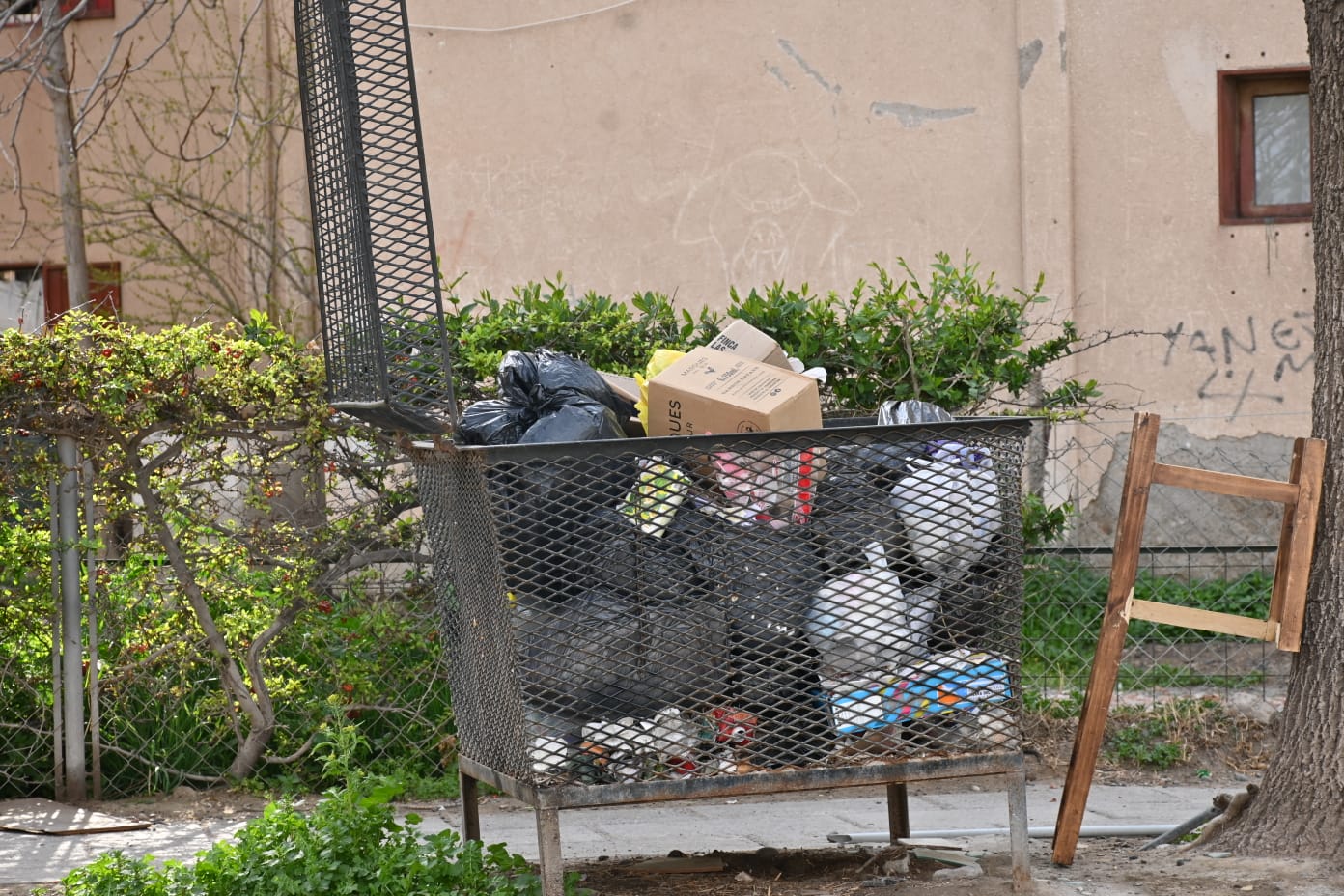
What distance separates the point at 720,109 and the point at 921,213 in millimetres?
1390

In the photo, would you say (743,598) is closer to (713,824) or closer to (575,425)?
(575,425)

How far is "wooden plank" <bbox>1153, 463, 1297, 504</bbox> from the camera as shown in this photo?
11.5 feet

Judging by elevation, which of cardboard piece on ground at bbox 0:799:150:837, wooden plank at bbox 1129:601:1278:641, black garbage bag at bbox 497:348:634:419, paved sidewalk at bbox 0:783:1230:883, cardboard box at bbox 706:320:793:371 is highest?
cardboard box at bbox 706:320:793:371

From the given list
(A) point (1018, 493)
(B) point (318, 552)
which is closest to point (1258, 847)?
(A) point (1018, 493)

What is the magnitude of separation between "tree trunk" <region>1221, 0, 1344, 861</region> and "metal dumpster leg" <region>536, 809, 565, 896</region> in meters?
1.75

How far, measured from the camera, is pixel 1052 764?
213 inches

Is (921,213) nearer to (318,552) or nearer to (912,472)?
(318,552)

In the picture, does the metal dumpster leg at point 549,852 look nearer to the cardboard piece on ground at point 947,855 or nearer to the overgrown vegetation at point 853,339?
the cardboard piece on ground at point 947,855

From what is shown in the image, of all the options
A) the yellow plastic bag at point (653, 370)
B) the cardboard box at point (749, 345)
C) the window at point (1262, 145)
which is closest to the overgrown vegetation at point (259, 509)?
the cardboard box at point (749, 345)

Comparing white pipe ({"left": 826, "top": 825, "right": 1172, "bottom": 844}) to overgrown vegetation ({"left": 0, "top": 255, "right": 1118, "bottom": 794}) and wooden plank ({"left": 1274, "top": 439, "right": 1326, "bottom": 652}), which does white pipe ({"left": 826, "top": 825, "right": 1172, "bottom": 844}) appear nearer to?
wooden plank ({"left": 1274, "top": 439, "right": 1326, "bottom": 652})

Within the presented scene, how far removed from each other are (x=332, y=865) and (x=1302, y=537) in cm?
242

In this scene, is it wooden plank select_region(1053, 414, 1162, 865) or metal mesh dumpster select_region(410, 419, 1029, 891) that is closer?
metal mesh dumpster select_region(410, 419, 1029, 891)

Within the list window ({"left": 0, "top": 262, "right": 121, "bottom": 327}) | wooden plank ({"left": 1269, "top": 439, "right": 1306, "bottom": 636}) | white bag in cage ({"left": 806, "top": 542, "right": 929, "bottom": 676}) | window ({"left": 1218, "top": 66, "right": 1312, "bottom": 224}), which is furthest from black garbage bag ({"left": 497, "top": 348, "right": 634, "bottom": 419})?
window ({"left": 0, "top": 262, "right": 121, "bottom": 327})

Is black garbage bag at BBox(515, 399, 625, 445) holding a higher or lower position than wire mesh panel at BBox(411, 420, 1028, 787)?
higher
